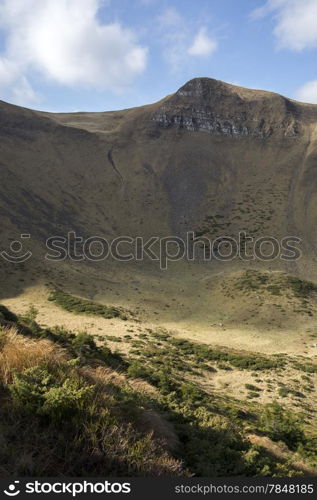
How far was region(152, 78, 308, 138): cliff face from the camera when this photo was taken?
125m

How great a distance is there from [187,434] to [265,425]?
310 inches

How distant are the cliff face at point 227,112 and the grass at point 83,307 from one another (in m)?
95.9

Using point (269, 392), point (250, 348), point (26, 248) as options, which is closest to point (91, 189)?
point (26, 248)

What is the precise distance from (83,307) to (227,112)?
112 m

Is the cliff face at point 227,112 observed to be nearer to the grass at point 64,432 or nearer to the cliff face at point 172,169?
the cliff face at point 172,169

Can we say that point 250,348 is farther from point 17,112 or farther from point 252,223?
point 17,112

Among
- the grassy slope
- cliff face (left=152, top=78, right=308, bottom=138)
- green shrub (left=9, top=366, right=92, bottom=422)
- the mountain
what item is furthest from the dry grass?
cliff face (left=152, top=78, right=308, bottom=138)

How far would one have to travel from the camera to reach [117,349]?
2861cm

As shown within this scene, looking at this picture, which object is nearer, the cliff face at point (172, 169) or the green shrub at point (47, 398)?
the green shrub at point (47, 398)

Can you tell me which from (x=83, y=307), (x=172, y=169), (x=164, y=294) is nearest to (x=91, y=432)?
(x=83, y=307)

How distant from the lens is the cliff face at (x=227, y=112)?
4919 inches

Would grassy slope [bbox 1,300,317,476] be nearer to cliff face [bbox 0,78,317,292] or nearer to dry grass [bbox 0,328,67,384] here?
dry grass [bbox 0,328,67,384]

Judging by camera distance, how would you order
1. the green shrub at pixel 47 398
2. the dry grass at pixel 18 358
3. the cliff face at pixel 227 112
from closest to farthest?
the green shrub at pixel 47 398 → the dry grass at pixel 18 358 → the cliff face at pixel 227 112

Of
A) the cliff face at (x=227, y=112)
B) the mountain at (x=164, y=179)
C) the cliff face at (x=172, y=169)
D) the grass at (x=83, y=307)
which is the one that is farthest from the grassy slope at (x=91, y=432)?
the cliff face at (x=227, y=112)
